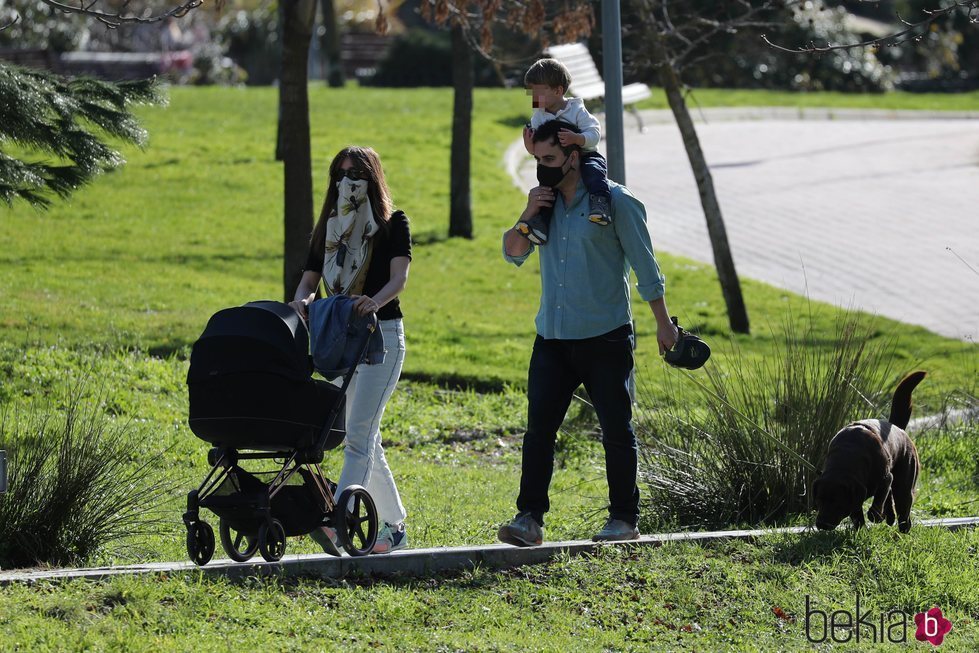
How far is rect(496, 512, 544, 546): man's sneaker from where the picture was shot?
6.25 meters

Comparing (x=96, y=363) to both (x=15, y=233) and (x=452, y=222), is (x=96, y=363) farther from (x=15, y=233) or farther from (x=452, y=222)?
(x=452, y=222)

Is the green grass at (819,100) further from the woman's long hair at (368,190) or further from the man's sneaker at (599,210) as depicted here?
the man's sneaker at (599,210)

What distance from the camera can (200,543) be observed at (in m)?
5.82

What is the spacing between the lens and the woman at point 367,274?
6355mm

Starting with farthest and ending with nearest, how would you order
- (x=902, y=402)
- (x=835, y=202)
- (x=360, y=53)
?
(x=360, y=53), (x=835, y=202), (x=902, y=402)

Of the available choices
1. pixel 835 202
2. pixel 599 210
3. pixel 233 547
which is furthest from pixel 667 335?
pixel 835 202

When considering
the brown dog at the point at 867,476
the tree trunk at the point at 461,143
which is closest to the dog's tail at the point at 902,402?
the brown dog at the point at 867,476

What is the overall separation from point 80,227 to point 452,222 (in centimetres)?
477

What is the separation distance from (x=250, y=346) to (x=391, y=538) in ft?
4.17

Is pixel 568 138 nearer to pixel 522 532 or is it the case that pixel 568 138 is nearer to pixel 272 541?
pixel 522 532

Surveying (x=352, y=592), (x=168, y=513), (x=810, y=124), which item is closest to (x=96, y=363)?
→ (x=168, y=513)

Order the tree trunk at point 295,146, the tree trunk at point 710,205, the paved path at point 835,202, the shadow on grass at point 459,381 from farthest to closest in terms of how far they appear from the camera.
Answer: the paved path at point 835,202, the tree trunk at point 710,205, the shadow on grass at point 459,381, the tree trunk at point 295,146

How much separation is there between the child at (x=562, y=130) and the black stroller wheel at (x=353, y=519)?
4.39 feet

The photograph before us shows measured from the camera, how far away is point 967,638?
566 centimetres
